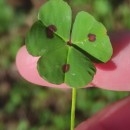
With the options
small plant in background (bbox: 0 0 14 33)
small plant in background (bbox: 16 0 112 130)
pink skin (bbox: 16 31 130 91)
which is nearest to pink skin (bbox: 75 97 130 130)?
pink skin (bbox: 16 31 130 91)

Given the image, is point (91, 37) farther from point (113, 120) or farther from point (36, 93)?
point (36, 93)

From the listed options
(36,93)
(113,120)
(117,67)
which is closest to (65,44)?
(117,67)

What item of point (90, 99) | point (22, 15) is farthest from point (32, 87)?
point (22, 15)

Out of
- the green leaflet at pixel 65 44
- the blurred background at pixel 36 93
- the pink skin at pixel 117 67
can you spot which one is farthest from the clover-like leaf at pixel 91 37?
the blurred background at pixel 36 93

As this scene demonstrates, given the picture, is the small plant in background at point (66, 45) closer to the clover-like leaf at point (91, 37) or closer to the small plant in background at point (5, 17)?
the clover-like leaf at point (91, 37)

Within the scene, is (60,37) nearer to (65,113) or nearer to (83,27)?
(83,27)

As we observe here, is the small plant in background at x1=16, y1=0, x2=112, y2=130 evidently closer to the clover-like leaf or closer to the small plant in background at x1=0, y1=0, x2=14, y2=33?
the clover-like leaf
